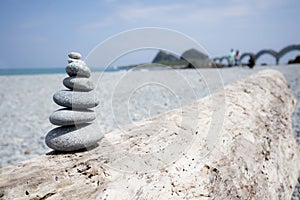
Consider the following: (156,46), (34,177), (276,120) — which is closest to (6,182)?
(34,177)

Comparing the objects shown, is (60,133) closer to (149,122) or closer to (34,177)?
(34,177)

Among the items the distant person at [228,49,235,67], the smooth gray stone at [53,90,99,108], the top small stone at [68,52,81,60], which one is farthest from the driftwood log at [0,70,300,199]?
the distant person at [228,49,235,67]

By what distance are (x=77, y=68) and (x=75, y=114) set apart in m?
0.42

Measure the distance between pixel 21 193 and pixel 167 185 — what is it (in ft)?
3.03

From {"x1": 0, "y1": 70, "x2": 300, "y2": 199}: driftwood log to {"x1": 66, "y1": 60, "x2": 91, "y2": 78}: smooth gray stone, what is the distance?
687 millimetres

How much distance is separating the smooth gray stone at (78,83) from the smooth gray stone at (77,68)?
49 millimetres

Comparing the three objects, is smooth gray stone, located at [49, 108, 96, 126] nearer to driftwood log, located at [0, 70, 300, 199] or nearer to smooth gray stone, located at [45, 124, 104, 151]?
smooth gray stone, located at [45, 124, 104, 151]

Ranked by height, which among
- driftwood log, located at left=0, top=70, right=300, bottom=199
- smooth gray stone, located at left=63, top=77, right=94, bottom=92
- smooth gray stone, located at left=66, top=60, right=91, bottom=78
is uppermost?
smooth gray stone, located at left=66, top=60, right=91, bottom=78

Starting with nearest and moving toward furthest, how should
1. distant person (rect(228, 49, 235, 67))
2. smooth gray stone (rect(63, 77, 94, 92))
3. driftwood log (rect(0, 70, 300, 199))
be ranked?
driftwood log (rect(0, 70, 300, 199)) → smooth gray stone (rect(63, 77, 94, 92)) → distant person (rect(228, 49, 235, 67))

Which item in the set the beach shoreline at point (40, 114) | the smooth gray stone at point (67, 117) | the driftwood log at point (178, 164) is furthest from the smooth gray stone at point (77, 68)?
the driftwood log at point (178, 164)

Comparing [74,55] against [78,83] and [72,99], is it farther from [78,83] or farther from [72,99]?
[72,99]

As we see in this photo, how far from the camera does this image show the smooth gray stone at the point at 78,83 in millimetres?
2102

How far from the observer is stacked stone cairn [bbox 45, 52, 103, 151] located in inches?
78.2

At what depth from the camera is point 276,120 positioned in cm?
321
